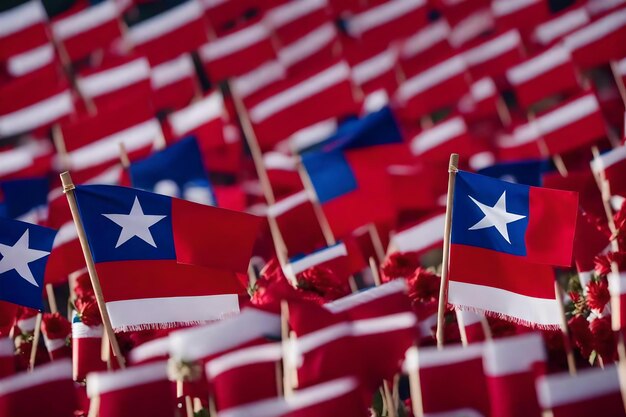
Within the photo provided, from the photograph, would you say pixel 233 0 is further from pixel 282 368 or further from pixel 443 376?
pixel 443 376

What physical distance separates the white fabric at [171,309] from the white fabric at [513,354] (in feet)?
5.15

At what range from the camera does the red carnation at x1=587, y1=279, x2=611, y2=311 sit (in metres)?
4.82

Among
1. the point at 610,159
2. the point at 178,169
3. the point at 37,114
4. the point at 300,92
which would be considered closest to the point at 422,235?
the point at 610,159

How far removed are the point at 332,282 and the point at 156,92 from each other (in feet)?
16.3

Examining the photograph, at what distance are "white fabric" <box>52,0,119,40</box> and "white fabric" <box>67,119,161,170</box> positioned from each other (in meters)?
1.90

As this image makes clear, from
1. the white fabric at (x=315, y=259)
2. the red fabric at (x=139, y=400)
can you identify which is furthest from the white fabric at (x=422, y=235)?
the red fabric at (x=139, y=400)

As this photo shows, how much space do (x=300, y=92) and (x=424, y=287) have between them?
142 inches

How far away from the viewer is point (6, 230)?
16.0ft

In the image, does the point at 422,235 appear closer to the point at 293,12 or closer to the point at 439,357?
the point at 439,357

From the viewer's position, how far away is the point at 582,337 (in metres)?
4.64

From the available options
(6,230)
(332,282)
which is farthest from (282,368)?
(6,230)

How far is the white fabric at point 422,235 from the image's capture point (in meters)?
6.25

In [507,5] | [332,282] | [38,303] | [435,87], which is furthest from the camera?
[507,5]

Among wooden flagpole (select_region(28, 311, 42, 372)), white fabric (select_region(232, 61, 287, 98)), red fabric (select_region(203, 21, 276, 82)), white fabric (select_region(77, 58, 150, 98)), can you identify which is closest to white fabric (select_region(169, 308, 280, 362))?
wooden flagpole (select_region(28, 311, 42, 372))
